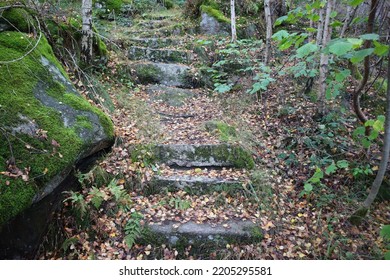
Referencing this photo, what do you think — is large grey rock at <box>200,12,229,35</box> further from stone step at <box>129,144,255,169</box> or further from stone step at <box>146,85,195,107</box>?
stone step at <box>129,144,255,169</box>

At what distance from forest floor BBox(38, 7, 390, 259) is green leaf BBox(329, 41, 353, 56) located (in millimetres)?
2394

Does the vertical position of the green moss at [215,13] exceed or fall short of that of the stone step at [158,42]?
it exceeds it

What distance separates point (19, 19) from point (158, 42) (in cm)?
398

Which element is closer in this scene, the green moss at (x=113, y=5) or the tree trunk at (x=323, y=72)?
the tree trunk at (x=323, y=72)

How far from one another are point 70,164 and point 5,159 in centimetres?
63

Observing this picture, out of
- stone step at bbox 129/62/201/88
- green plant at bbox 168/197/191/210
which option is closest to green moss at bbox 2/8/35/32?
stone step at bbox 129/62/201/88

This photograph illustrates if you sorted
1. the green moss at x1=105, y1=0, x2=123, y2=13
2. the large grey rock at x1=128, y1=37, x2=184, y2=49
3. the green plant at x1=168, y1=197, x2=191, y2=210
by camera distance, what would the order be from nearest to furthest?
the green plant at x1=168, y1=197, x2=191, y2=210, the large grey rock at x1=128, y1=37, x2=184, y2=49, the green moss at x1=105, y1=0, x2=123, y2=13

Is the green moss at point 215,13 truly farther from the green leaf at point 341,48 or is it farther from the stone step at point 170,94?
the green leaf at point 341,48

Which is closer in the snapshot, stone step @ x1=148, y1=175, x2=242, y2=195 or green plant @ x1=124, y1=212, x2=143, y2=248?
green plant @ x1=124, y1=212, x2=143, y2=248

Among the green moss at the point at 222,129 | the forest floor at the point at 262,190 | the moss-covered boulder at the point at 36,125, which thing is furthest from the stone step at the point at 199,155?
the moss-covered boulder at the point at 36,125

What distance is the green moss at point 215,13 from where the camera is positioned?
27.2 feet

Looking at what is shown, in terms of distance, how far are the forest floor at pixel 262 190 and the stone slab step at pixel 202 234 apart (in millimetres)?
80

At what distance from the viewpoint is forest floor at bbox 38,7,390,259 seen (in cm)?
315

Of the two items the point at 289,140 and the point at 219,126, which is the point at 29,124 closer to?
the point at 219,126
